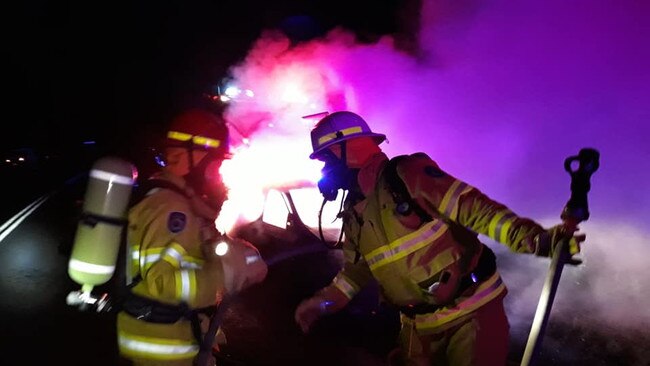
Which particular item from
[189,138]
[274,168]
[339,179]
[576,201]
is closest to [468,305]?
[576,201]

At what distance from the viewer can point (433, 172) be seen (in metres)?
2.91

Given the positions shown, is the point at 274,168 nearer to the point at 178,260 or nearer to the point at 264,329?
the point at 264,329

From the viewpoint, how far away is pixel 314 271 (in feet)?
28.2

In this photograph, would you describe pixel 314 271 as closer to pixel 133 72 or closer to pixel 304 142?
pixel 304 142

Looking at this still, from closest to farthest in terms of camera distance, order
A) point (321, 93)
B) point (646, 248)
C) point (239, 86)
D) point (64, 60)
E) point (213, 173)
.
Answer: point (213, 173), point (646, 248), point (321, 93), point (239, 86), point (64, 60)

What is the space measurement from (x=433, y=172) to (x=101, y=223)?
199cm

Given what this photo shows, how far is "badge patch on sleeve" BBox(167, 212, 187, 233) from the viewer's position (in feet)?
Answer: 8.38

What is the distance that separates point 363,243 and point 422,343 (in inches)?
31.1

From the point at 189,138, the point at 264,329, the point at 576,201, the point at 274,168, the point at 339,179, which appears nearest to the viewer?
the point at 576,201

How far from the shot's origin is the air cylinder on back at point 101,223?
249 cm

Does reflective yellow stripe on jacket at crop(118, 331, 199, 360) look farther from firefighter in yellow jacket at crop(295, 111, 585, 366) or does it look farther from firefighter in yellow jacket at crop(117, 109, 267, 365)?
firefighter in yellow jacket at crop(295, 111, 585, 366)

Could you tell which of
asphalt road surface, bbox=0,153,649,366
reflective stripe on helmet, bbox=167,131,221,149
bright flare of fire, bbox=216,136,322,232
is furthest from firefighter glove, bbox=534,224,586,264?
bright flare of fire, bbox=216,136,322,232

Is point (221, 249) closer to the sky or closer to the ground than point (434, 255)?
closer to the ground

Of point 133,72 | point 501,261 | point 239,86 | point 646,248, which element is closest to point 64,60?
point 133,72
